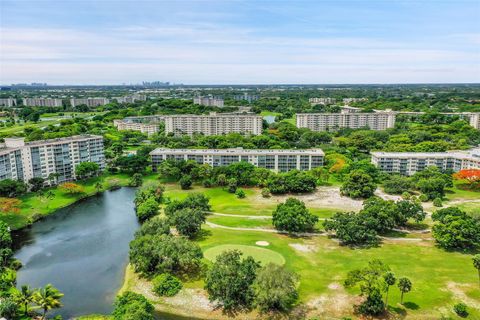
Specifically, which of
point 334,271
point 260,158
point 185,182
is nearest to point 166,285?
point 334,271

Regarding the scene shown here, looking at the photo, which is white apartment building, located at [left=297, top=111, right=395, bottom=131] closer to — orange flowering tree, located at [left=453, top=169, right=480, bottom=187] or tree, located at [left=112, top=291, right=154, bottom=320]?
orange flowering tree, located at [left=453, top=169, right=480, bottom=187]

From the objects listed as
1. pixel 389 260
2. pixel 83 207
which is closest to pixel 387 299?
pixel 389 260

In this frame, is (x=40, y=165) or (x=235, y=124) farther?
(x=235, y=124)

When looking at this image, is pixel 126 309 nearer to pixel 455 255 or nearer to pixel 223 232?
pixel 223 232

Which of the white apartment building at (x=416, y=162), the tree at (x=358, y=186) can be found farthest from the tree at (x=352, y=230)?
the white apartment building at (x=416, y=162)

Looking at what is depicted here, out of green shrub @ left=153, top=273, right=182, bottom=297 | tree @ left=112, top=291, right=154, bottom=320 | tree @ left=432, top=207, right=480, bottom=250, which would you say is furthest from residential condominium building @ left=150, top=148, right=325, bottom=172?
tree @ left=112, top=291, right=154, bottom=320

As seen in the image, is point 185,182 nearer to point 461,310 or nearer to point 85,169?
point 85,169
